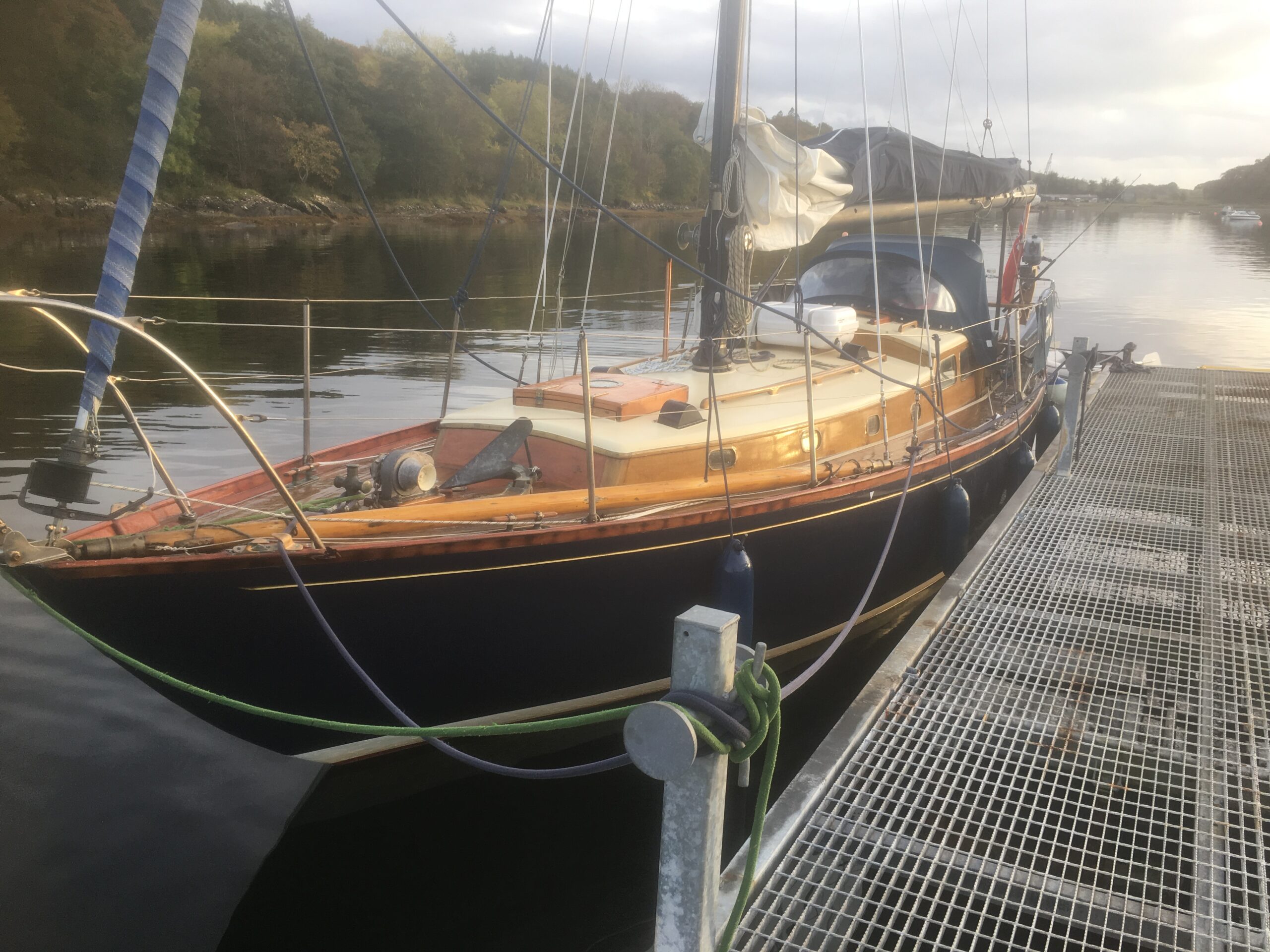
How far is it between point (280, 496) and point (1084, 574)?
205 inches

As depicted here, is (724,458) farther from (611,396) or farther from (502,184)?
(502,184)

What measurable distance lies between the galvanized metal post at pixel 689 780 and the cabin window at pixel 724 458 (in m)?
3.63

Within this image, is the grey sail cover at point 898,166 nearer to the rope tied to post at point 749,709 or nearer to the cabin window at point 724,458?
the cabin window at point 724,458

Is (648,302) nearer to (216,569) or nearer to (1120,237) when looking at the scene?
(216,569)

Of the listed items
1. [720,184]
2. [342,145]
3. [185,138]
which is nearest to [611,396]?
[720,184]

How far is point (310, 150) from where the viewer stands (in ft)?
179

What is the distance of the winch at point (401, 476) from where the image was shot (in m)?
4.83

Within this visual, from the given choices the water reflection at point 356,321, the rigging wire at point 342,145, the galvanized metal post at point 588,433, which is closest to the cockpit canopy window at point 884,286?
the water reflection at point 356,321

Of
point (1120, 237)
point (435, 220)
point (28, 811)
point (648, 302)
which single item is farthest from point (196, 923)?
point (1120, 237)

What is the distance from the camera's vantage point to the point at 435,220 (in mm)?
59562

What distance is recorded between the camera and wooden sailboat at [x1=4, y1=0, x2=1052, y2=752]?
13.6ft

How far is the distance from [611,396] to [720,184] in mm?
2032

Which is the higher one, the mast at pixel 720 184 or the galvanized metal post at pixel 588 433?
the mast at pixel 720 184

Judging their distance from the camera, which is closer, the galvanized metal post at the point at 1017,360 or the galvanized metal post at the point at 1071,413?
the galvanized metal post at the point at 1071,413
